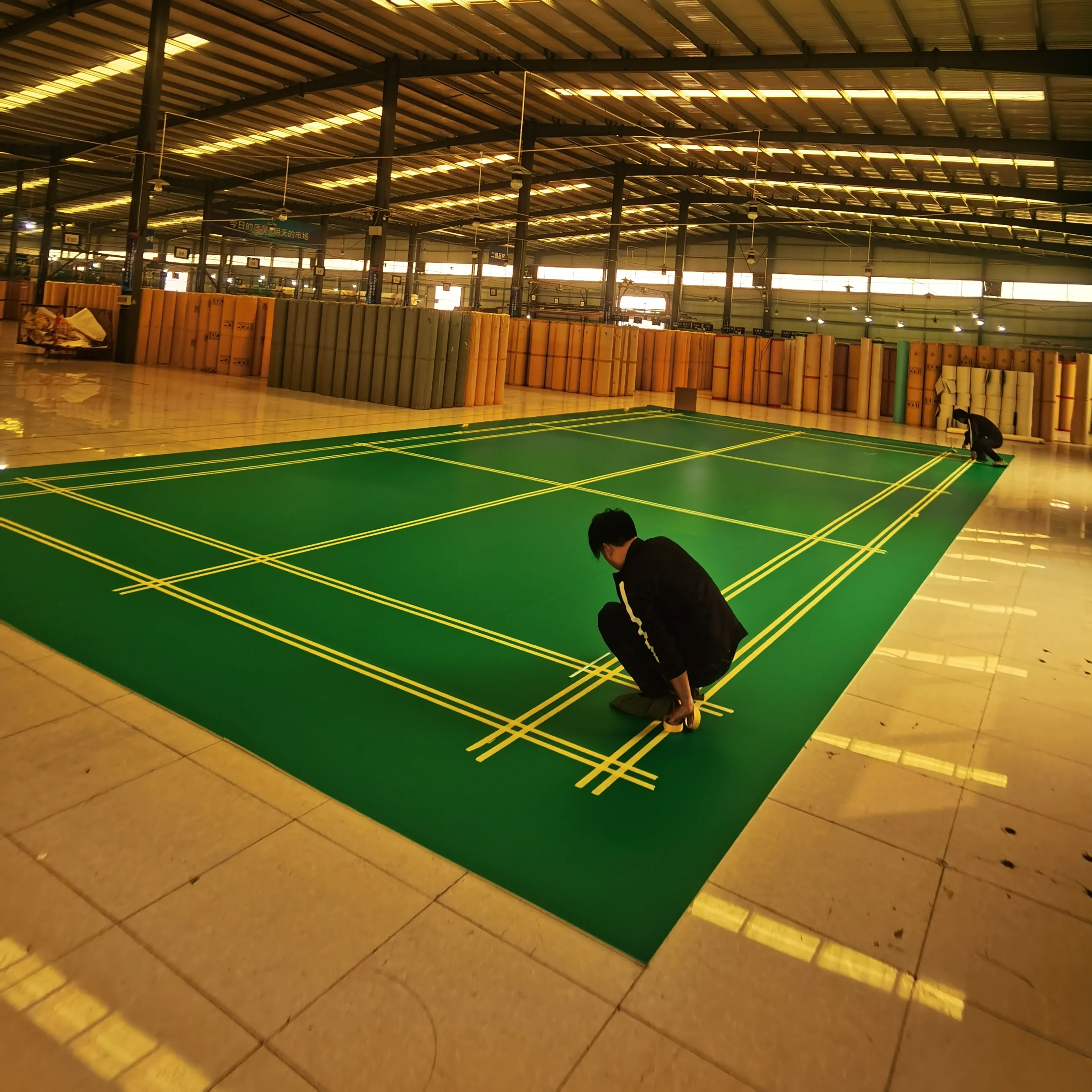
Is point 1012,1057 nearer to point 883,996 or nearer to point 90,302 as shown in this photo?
point 883,996

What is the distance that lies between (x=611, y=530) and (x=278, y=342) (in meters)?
→ 19.9

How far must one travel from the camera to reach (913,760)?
185 inches

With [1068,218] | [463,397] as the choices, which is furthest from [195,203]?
[1068,218]

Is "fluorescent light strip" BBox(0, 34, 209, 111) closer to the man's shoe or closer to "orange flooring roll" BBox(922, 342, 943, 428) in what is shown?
"orange flooring roll" BBox(922, 342, 943, 428)

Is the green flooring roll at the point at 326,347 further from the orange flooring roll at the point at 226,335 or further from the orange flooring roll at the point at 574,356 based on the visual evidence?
the orange flooring roll at the point at 574,356

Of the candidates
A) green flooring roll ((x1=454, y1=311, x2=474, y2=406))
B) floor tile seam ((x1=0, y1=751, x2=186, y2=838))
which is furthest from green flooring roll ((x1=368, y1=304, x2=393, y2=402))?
floor tile seam ((x1=0, y1=751, x2=186, y2=838))

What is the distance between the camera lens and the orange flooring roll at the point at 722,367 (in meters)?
31.2

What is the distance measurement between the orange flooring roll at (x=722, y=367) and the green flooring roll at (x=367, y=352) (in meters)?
15.1

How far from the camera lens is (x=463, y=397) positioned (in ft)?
69.2

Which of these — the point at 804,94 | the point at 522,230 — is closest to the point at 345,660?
the point at 804,94

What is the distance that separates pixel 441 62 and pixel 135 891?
24.4 meters

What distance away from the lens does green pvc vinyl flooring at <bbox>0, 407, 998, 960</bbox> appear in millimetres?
3879

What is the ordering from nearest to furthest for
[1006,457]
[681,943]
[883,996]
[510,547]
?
[883,996] < [681,943] < [510,547] < [1006,457]

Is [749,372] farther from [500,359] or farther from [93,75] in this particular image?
[93,75]
